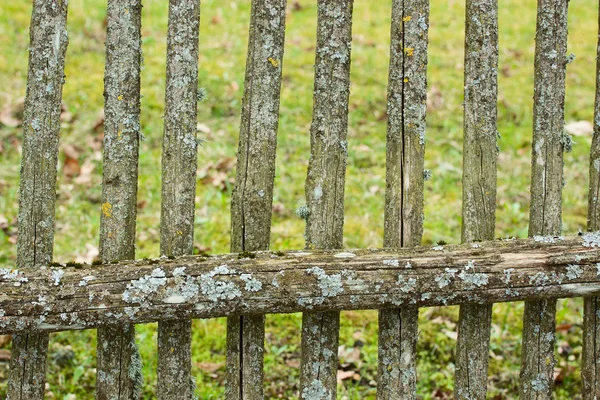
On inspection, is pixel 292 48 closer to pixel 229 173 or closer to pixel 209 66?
pixel 209 66

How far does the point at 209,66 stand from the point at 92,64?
113cm

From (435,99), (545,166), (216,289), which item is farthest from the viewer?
(435,99)

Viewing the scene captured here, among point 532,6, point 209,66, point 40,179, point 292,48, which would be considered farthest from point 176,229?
point 532,6

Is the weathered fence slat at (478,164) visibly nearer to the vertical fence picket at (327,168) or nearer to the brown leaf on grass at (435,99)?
the vertical fence picket at (327,168)

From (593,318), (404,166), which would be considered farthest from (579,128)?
(404,166)

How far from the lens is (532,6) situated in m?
8.01

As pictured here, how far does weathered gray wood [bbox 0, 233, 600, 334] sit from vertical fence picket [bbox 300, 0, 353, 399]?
20cm

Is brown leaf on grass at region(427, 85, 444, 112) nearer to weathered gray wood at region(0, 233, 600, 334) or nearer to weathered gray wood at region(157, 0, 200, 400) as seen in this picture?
weathered gray wood at region(0, 233, 600, 334)

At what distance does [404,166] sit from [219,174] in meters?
2.58

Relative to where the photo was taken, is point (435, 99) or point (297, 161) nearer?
point (297, 161)

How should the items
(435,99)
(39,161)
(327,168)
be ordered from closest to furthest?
(39,161), (327,168), (435,99)

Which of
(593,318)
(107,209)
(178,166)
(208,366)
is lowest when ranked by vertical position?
(208,366)

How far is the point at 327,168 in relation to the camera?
A: 2.55m

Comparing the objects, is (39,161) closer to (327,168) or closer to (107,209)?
(107,209)
